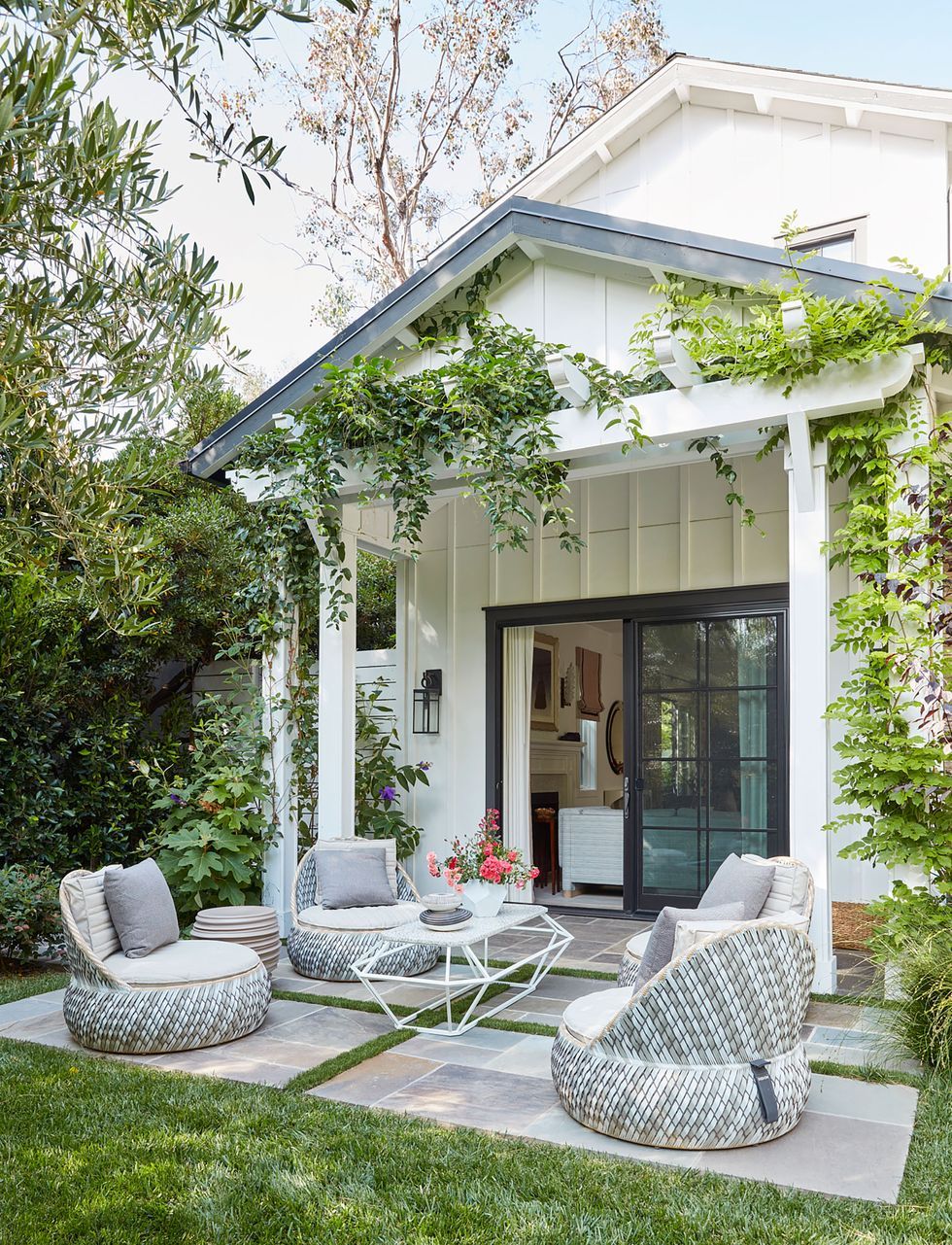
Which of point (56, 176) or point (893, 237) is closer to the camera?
point (56, 176)

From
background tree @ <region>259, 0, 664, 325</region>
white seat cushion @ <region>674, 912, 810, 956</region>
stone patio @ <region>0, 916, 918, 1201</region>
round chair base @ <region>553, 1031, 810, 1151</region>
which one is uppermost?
background tree @ <region>259, 0, 664, 325</region>

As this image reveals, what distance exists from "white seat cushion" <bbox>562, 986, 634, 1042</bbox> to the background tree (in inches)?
479

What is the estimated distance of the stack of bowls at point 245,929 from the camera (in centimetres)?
520

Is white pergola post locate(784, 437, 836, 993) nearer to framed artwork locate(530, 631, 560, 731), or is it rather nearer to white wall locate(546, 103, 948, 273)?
white wall locate(546, 103, 948, 273)

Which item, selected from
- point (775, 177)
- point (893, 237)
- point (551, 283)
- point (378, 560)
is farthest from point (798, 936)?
point (378, 560)

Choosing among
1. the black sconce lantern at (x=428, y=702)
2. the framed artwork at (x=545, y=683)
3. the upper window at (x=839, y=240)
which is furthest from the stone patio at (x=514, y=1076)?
the upper window at (x=839, y=240)

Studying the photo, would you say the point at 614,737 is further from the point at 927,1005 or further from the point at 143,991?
the point at 143,991

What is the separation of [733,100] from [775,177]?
72 centimetres

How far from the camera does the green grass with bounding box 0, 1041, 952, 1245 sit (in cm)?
258

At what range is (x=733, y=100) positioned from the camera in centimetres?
743

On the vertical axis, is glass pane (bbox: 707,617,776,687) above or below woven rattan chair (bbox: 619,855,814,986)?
above

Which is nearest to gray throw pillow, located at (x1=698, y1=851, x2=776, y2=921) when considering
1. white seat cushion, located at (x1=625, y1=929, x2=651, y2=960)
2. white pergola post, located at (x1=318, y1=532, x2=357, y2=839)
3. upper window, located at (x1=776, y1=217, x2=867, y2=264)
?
white seat cushion, located at (x1=625, y1=929, x2=651, y2=960)

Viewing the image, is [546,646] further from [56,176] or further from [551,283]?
[56,176]

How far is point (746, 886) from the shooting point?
4.10 meters
